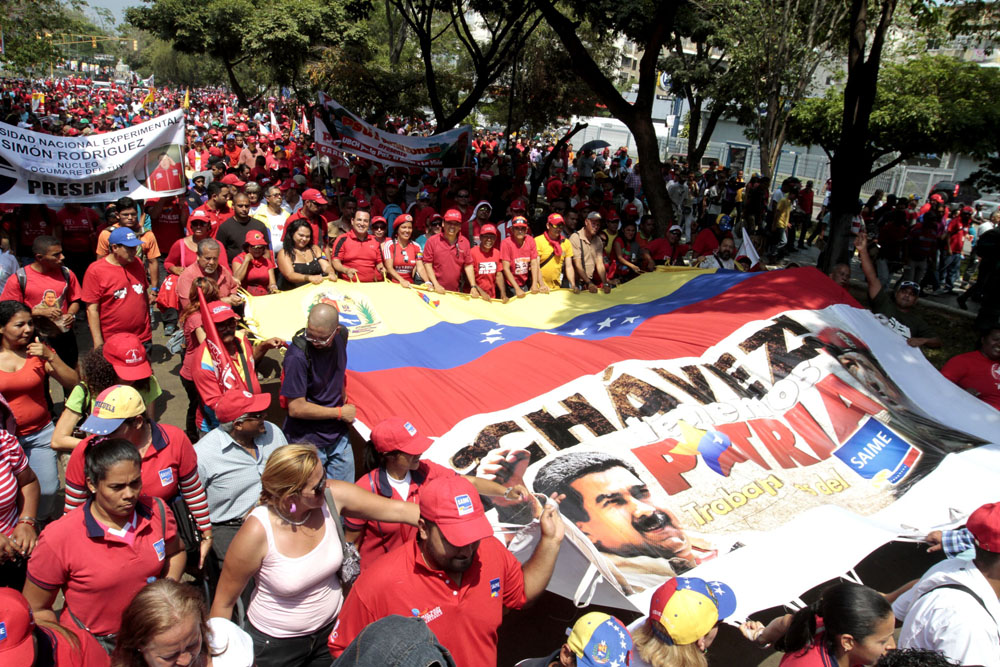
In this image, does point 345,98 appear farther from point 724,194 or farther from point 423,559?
point 423,559

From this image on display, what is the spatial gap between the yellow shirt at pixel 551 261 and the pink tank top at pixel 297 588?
5.35 meters

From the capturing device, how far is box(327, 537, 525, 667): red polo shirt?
8.41 ft

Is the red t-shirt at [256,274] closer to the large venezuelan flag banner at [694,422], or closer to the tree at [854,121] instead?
the large venezuelan flag banner at [694,422]

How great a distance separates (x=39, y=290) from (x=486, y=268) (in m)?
4.09

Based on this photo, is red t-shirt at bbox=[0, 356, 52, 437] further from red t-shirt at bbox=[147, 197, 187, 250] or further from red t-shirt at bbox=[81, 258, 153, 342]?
red t-shirt at bbox=[147, 197, 187, 250]

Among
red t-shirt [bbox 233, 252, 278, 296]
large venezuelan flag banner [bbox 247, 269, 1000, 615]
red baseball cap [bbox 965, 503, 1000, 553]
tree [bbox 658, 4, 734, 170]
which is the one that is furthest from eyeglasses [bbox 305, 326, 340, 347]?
tree [bbox 658, 4, 734, 170]

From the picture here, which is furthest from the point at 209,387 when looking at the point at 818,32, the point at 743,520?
the point at 818,32

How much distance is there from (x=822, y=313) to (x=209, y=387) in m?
5.08

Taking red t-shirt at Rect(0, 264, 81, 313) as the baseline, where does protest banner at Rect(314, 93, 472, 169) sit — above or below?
above

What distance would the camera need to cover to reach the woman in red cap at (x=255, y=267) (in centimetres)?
650

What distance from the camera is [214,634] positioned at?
2436 mm

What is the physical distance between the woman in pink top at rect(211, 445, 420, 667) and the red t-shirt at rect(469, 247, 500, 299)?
4.59 metres

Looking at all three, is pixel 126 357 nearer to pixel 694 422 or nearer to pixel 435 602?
pixel 435 602

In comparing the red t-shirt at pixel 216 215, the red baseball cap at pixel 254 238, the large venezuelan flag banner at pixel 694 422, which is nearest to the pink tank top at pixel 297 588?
the large venezuelan flag banner at pixel 694 422
